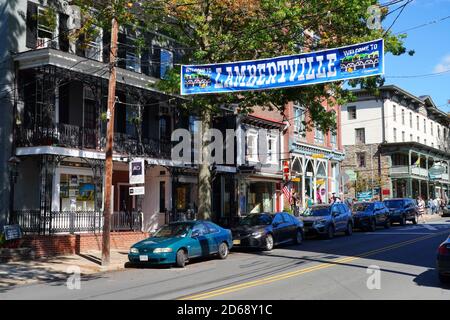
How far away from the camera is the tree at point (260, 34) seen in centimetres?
1886

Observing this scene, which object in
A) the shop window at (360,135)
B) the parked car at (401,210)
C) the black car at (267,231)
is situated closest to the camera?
the black car at (267,231)

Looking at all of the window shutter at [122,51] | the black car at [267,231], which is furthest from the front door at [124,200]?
the black car at [267,231]

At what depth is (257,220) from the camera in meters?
21.4

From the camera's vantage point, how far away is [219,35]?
65.0ft

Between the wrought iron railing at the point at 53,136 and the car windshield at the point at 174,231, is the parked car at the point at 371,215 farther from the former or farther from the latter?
the wrought iron railing at the point at 53,136

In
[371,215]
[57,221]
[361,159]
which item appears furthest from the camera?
[361,159]

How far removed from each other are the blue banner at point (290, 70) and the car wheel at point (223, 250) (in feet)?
17.6

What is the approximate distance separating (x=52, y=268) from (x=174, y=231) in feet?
12.9

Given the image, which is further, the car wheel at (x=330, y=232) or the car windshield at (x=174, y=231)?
the car wheel at (x=330, y=232)

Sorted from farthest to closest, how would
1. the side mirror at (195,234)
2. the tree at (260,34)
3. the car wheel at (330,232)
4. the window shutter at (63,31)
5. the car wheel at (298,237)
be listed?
the car wheel at (330,232), the car wheel at (298,237), the window shutter at (63,31), the tree at (260,34), the side mirror at (195,234)

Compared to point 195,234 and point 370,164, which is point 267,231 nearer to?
point 195,234

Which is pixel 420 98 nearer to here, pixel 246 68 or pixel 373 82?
pixel 373 82

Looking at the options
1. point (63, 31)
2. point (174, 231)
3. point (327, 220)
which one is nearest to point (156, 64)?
point (63, 31)

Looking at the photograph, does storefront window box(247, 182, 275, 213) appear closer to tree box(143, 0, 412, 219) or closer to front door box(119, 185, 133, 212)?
front door box(119, 185, 133, 212)
